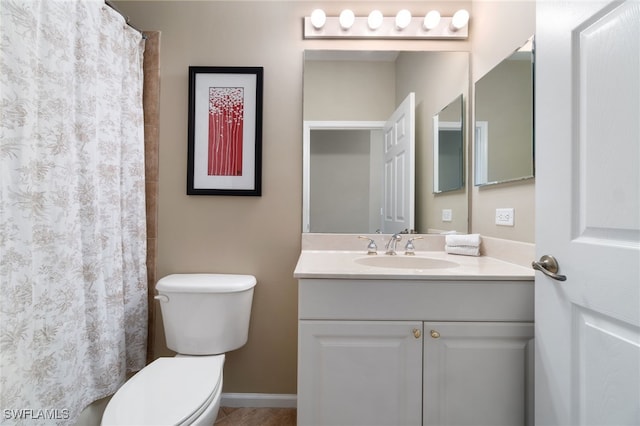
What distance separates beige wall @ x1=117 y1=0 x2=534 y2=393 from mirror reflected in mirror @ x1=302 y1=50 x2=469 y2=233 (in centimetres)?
7

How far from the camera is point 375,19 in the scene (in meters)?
1.64

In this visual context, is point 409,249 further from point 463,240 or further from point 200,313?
point 200,313

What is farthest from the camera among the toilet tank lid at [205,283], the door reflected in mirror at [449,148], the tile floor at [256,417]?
the door reflected in mirror at [449,148]

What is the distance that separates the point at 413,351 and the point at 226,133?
141 cm

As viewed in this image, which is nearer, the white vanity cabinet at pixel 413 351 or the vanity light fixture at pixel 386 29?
the white vanity cabinet at pixel 413 351

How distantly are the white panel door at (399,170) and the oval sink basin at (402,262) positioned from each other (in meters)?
→ 0.21

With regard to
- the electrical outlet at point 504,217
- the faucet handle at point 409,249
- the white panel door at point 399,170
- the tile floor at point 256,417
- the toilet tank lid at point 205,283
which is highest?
the white panel door at point 399,170

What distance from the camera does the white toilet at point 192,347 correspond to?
99 centimetres

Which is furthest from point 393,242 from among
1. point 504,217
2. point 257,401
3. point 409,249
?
point 257,401

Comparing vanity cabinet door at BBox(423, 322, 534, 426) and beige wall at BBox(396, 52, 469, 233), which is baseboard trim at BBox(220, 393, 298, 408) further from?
beige wall at BBox(396, 52, 469, 233)

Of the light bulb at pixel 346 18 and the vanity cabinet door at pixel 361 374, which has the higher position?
the light bulb at pixel 346 18

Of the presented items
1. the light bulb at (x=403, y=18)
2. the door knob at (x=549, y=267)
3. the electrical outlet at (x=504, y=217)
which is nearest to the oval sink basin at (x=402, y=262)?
the electrical outlet at (x=504, y=217)

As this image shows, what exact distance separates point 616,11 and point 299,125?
4.21 feet

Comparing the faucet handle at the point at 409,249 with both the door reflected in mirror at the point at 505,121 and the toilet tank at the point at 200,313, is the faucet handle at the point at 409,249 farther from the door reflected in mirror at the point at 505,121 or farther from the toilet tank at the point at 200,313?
the toilet tank at the point at 200,313
